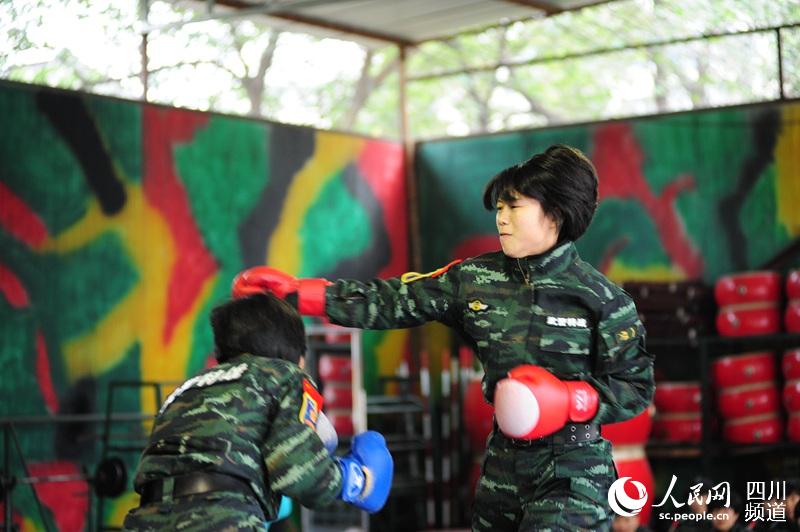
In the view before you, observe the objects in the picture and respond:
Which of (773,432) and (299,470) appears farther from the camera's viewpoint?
(773,432)

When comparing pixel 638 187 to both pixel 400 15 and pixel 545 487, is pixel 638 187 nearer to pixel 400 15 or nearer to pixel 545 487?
pixel 400 15

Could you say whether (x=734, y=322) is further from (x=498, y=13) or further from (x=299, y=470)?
(x=299, y=470)

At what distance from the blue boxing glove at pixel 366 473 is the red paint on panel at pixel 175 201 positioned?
5.04m

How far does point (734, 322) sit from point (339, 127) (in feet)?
11.5

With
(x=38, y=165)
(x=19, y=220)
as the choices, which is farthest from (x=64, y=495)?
(x=38, y=165)

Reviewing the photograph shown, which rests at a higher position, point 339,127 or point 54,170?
point 339,127

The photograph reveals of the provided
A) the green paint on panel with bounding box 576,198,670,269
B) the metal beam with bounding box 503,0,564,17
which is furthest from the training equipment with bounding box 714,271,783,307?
the metal beam with bounding box 503,0,564,17

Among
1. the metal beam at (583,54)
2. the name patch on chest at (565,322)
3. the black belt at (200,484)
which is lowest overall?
the black belt at (200,484)

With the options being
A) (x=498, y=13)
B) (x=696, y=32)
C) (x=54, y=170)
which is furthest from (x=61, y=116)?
(x=696, y=32)

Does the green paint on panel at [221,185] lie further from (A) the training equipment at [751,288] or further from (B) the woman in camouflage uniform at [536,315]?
(B) the woman in camouflage uniform at [536,315]

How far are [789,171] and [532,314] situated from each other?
5.81m

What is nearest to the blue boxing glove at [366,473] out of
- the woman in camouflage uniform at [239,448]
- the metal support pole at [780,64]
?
the woman in camouflage uniform at [239,448]

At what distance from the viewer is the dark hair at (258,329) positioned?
3.24 meters

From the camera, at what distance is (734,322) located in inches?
331
